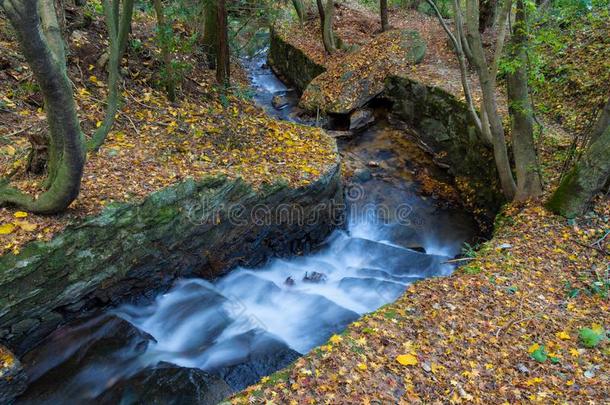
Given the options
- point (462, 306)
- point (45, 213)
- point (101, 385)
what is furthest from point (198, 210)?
point (462, 306)

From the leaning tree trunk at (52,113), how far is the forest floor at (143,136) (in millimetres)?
211

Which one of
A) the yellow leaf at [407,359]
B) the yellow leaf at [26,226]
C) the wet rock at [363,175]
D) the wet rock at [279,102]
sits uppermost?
the wet rock at [279,102]

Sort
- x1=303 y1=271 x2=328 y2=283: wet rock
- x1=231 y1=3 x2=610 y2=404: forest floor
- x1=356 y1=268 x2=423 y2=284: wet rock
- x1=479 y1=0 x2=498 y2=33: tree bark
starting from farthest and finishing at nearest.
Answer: x1=479 y1=0 x2=498 y2=33: tree bark → x1=356 y1=268 x2=423 y2=284: wet rock → x1=303 y1=271 x2=328 y2=283: wet rock → x1=231 y1=3 x2=610 y2=404: forest floor

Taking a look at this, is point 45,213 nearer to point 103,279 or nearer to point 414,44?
point 103,279

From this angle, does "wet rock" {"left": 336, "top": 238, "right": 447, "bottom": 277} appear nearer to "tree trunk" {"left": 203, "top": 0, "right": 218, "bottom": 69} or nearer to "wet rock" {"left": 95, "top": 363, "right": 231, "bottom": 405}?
"wet rock" {"left": 95, "top": 363, "right": 231, "bottom": 405}

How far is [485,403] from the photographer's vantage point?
3727 mm

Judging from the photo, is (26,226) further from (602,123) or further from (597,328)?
(602,123)

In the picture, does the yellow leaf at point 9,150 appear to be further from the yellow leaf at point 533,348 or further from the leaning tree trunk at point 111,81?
the yellow leaf at point 533,348

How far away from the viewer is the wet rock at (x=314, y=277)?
778 centimetres

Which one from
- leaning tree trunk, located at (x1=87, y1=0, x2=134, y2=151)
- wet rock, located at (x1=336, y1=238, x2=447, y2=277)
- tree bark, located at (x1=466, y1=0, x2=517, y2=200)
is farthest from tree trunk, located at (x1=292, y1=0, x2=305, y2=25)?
leaning tree trunk, located at (x1=87, y1=0, x2=134, y2=151)

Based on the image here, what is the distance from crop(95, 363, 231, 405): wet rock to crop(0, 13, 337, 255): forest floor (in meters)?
2.04

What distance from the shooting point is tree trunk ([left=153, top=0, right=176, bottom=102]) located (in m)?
7.96
